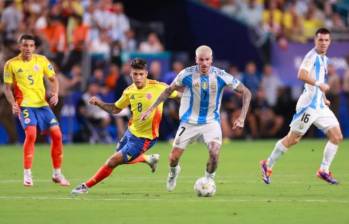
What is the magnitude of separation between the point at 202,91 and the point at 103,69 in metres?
14.0

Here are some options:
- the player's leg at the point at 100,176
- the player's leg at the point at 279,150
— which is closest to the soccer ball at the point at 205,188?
the player's leg at the point at 100,176

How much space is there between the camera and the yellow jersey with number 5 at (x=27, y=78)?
53.9 feet

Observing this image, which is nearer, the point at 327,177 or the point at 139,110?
the point at 139,110

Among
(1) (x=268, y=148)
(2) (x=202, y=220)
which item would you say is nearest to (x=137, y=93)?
(2) (x=202, y=220)

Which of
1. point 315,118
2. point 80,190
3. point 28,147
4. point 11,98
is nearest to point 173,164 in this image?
point 80,190

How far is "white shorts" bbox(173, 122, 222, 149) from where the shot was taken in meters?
14.4

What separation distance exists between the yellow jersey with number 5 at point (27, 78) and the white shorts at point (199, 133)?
2931 millimetres

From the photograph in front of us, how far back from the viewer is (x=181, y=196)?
46.7 ft

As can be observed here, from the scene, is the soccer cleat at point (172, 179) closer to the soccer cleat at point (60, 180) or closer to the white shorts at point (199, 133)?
the white shorts at point (199, 133)

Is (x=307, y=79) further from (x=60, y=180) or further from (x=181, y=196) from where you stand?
(x=60, y=180)

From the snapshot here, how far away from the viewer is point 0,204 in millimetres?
13320

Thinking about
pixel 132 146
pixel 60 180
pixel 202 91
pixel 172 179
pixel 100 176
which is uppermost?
pixel 202 91

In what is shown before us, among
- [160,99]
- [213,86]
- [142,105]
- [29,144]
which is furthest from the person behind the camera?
[29,144]

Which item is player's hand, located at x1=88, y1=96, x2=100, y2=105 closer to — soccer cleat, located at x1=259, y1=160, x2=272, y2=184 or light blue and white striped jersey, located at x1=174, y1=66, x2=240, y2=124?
light blue and white striped jersey, located at x1=174, y1=66, x2=240, y2=124
